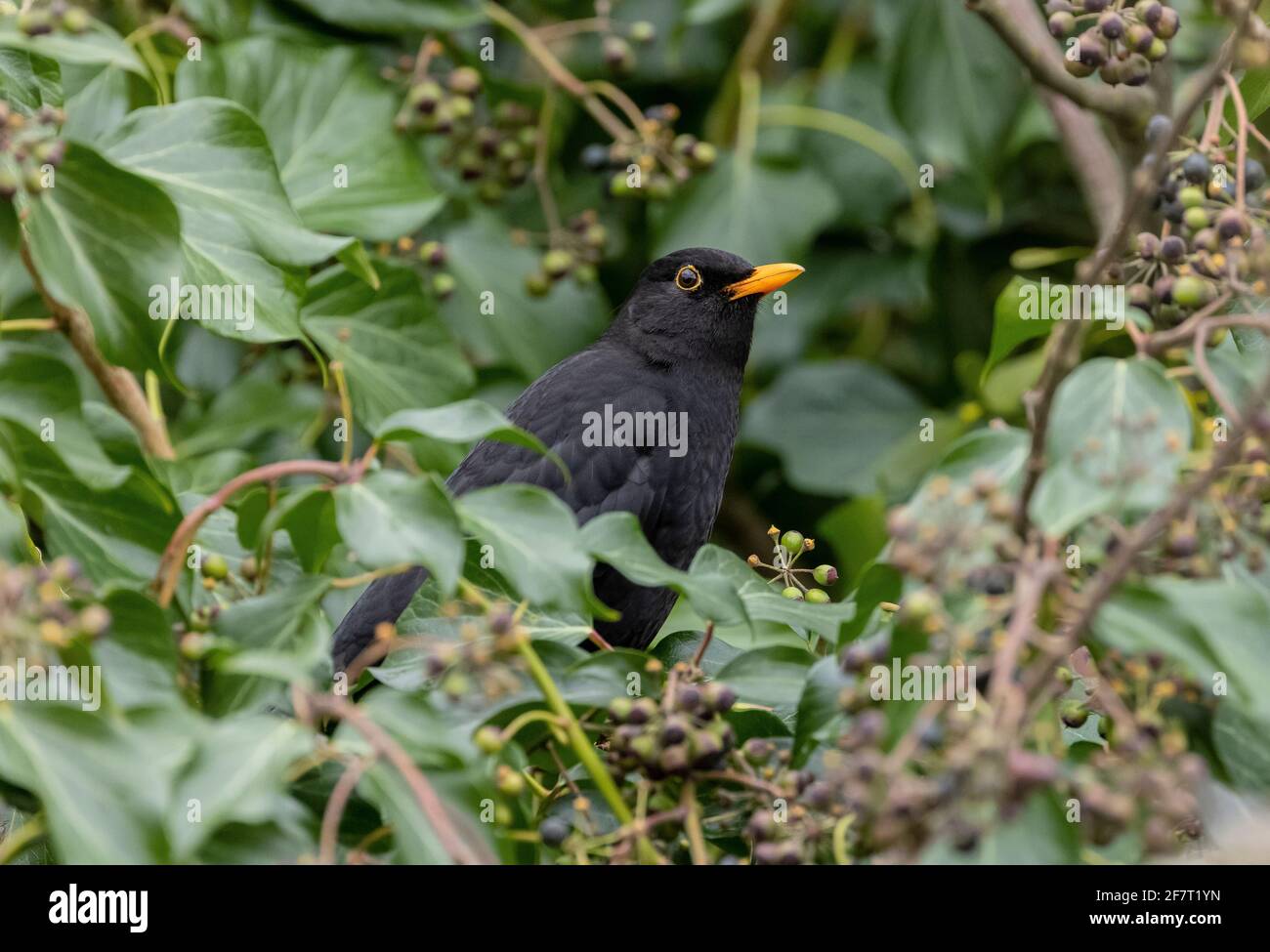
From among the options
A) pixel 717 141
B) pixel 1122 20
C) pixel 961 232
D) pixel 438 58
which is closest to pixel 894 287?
pixel 961 232

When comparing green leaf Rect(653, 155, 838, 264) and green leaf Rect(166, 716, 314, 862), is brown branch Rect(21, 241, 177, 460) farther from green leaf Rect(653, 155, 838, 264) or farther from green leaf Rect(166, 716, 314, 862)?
green leaf Rect(653, 155, 838, 264)

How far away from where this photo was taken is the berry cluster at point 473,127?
13.7 ft

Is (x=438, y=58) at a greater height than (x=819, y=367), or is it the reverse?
(x=438, y=58)

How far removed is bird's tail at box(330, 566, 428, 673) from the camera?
3527mm

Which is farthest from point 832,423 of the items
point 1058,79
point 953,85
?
point 1058,79

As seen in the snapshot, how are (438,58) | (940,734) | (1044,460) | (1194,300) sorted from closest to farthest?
(940,734) < (1044,460) < (1194,300) < (438,58)

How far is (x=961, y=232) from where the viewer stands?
17.8 feet

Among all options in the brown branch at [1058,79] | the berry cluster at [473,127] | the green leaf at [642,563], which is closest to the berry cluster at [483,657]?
the green leaf at [642,563]

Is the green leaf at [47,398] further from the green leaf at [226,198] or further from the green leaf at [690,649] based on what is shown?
the green leaf at [690,649]

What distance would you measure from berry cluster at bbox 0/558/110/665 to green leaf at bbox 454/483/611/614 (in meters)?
0.51

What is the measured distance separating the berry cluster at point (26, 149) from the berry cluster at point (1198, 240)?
1.65 meters

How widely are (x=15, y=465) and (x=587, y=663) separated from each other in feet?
3.03

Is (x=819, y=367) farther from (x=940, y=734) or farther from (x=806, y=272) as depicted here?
(x=940, y=734)

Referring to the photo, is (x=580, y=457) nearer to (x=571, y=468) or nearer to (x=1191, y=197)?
(x=571, y=468)
